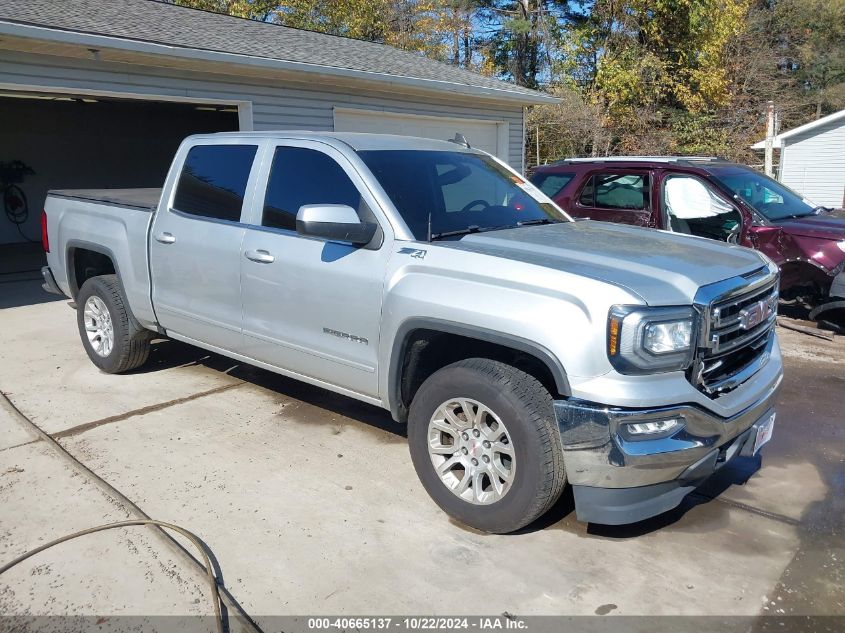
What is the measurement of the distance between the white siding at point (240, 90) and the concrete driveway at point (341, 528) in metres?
4.89

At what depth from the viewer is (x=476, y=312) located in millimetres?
3340

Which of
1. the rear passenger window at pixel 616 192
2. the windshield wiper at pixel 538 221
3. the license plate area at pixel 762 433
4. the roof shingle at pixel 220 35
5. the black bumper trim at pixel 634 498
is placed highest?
the roof shingle at pixel 220 35

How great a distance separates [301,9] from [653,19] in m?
13.3

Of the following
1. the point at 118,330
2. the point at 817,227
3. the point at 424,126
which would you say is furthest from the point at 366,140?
the point at 424,126

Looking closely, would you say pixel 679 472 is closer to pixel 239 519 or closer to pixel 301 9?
pixel 239 519

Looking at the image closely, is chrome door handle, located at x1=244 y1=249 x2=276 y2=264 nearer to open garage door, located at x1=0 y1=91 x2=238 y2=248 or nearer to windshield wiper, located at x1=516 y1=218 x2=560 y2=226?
windshield wiper, located at x1=516 y1=218 x2=560 y2=226

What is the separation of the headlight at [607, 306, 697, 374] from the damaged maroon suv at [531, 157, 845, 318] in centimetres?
486

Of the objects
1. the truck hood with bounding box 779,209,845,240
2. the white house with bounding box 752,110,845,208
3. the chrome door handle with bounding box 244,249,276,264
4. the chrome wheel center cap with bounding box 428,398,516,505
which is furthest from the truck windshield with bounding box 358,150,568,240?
the white house with bounding box 752,110,845,208

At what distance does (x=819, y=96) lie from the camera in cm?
3638

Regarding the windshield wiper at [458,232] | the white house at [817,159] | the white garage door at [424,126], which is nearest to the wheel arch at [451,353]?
the windshield wiper at [458,232]

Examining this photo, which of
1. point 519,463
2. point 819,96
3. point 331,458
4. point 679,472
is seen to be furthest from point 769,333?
point 819,96

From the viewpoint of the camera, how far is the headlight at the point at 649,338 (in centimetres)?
298

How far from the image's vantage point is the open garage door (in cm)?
1571

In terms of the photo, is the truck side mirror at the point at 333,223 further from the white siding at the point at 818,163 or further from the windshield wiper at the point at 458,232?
the white siding at the point at 818,163
